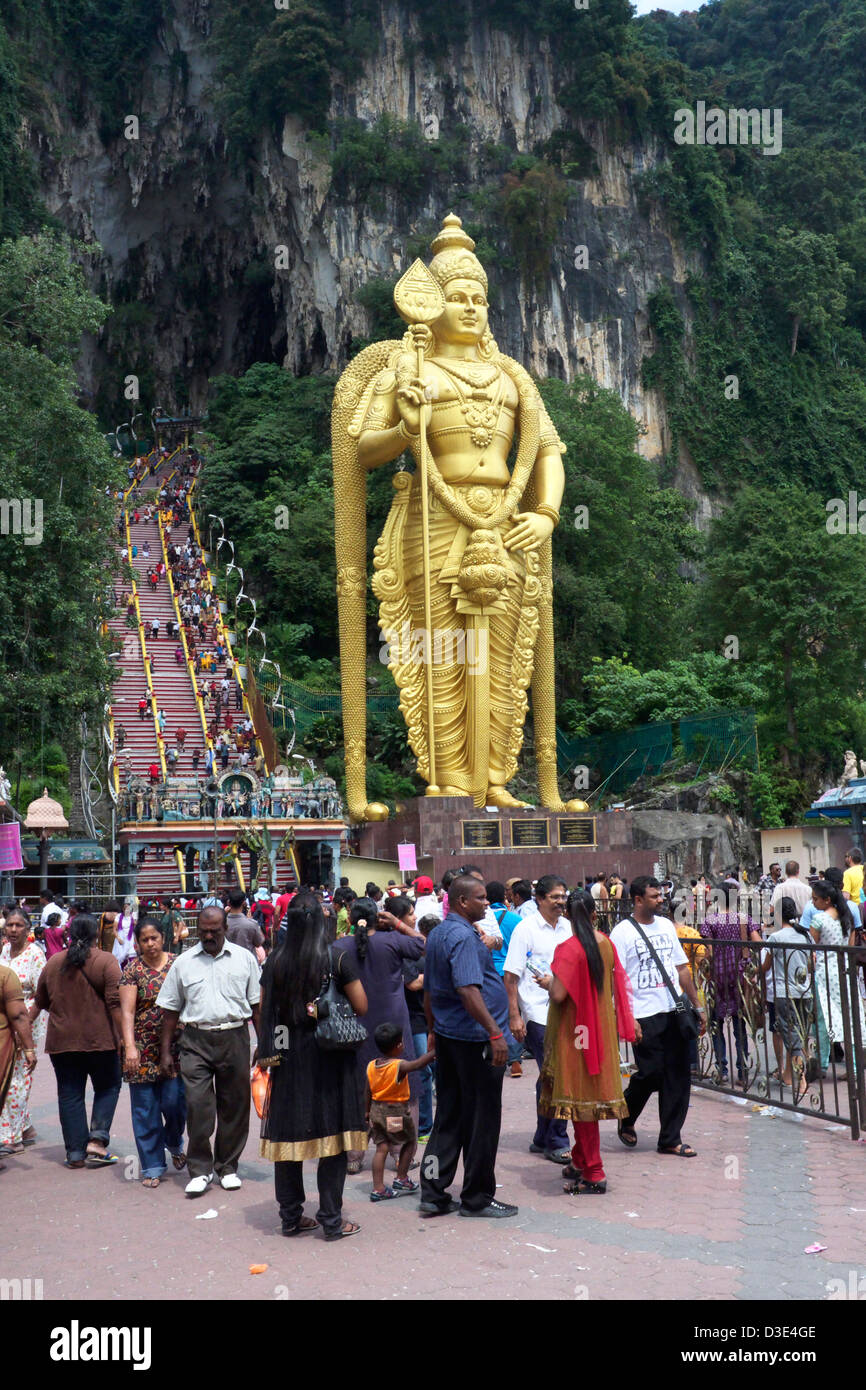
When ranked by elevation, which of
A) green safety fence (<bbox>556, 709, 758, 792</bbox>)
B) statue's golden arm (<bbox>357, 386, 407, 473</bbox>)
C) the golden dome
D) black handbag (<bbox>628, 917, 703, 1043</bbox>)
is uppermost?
statue's golden arm (<bbox>357, 386, 407, 473</bbox>)

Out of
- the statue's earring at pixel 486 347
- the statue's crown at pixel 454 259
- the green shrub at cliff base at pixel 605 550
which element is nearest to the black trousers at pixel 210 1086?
the statue's earring at pixel 486 347

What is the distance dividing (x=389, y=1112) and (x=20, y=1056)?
1924mm

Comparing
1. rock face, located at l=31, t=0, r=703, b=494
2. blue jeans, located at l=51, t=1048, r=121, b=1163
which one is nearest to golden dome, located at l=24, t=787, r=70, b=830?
blue jeans, located at l=51, t=1048, r=121, b=1163

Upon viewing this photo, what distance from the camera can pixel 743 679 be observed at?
82.3ft

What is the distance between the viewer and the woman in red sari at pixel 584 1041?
5.21m

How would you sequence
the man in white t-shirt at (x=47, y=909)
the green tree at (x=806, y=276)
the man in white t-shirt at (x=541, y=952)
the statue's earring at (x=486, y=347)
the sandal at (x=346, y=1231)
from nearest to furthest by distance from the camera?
1. the sandal at (x=346, y=1231)
2. the man in white t-shirt at (x=541, y=952)
3. the man in white t-shirt at (x=47, y=909)
4. the statue's earring at (x=486, y=347)
5. the green tree at (x=806, y=276)

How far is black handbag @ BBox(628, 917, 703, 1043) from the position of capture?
19.1ft

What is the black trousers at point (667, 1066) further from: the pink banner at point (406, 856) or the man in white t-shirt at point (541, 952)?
the pink banner at point (406, 856)

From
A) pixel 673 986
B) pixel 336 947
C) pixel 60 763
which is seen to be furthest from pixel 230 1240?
pixel 60 763

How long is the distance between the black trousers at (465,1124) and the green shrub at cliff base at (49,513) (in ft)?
39.1

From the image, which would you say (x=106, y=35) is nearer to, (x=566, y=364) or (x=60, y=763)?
(x=566, y=364)

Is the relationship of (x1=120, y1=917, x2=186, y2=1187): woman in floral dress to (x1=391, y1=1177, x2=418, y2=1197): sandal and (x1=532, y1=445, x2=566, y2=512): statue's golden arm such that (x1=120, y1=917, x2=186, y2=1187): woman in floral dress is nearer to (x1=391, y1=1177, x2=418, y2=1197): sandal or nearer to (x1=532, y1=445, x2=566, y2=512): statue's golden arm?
(x1=391, y1=1177, x2=418, y2=1197): sandal

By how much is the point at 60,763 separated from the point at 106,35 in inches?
1083

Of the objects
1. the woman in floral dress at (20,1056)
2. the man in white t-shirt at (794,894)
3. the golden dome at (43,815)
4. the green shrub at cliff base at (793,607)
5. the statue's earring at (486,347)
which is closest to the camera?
the woman in floral dress at (20,1056)
